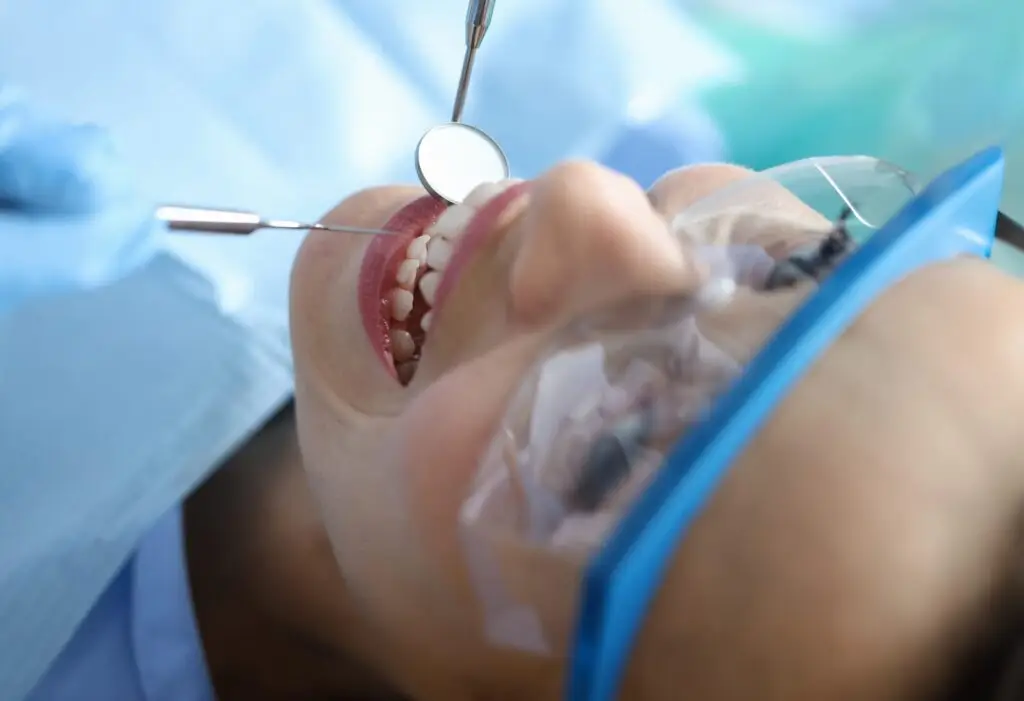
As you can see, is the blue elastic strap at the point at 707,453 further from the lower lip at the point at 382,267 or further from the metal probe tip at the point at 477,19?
the metal probe tip at the point at 477,19

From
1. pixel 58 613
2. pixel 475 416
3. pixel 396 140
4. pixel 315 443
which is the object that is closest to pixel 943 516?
pixel 475 416

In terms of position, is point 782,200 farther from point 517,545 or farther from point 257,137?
point 257,137

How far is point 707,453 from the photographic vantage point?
0.39m

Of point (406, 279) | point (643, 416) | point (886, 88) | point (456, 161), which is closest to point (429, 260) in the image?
point (406, 279)

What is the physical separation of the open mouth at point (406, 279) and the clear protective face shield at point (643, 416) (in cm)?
16

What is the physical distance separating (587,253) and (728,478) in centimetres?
17

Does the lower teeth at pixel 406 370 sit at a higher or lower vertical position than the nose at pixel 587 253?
lower

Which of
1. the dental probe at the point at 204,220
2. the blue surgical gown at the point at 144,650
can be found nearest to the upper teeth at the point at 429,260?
the dental probe at the point at 204,220

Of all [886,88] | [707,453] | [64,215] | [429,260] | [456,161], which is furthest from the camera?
[886,88]

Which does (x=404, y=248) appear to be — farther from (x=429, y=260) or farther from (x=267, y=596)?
(x=267, y=596)

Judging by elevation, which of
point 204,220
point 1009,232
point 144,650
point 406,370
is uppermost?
point 1009,232

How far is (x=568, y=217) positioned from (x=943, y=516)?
26cm

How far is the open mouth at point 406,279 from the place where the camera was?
0.67 meters

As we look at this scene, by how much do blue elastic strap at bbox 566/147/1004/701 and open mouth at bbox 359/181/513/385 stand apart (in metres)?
0.28
